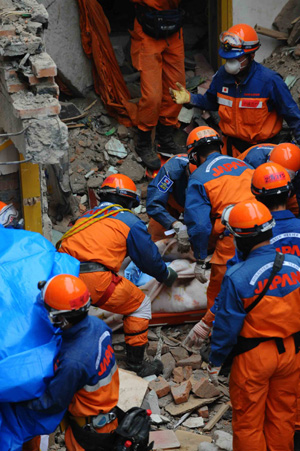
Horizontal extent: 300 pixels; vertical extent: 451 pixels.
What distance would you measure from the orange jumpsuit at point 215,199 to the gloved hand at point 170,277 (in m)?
0.37

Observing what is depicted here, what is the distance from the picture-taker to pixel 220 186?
5.23 m

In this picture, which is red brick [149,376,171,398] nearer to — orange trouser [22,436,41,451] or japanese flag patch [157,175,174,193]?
orange trouser [22,436,41,451]

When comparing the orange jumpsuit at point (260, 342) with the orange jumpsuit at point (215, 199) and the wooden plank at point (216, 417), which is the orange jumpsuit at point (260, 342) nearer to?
the wooden plank at point (216, 417)

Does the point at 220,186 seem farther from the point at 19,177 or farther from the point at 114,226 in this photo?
the point at 19,177

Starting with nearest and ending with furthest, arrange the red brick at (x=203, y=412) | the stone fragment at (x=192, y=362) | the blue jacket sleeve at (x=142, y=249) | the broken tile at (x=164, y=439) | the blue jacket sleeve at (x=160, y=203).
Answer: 1. the broken tile at (x=164, y=439)
2. the red brick at (x=203, y=412)
3. the blue jacket sleeve at (x=142, y=249)
4. the stone fragment at (x=192, y=362)
5. the blue jacket sleeve at (x=160, y=203)

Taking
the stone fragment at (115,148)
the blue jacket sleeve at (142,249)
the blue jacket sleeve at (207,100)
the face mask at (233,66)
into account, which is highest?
the face mask at (233,66)

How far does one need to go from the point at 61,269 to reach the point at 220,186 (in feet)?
5.75

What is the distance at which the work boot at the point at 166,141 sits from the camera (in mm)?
8141

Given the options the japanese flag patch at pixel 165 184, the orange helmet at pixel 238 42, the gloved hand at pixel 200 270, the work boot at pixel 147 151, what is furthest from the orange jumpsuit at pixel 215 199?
the work boot at pixel 147 151

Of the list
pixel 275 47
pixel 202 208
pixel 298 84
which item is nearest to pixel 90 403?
pixel 202 208

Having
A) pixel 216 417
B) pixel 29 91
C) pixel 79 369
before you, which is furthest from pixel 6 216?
pixel 216 417

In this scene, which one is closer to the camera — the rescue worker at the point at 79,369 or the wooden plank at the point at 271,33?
the rescue worker at the point at 79,369

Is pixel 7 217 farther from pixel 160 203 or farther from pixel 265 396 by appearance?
pixel 265 396

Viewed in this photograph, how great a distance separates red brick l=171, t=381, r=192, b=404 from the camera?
5.05 m
